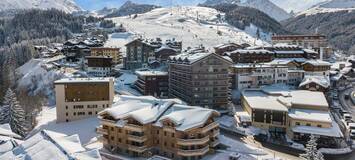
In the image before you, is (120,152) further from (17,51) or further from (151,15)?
(151,15)

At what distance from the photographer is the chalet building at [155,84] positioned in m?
60.2

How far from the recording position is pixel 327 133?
4097 centimetres

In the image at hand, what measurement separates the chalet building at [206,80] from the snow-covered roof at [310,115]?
38.7 ft

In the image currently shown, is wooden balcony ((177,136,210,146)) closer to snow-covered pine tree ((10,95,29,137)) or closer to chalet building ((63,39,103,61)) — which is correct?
snow-covered pine tree ((10,95,29,137))

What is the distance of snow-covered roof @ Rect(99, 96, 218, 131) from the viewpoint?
1271 inches

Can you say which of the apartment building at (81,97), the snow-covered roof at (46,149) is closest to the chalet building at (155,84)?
the apartment building at (81,97)

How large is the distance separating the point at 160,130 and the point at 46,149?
40.8ft

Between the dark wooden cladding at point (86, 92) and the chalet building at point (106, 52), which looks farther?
the chalet building at point (106, 52)

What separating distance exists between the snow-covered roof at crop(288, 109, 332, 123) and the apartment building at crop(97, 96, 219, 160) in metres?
13.8

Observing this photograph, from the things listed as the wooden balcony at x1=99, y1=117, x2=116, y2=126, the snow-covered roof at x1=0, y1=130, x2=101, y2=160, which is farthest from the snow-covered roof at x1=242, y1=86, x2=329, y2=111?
the snow-covered roof at x1=0, y1=130, x2=101, y2=160

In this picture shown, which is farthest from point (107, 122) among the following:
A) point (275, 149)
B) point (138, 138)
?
point (275, 149)

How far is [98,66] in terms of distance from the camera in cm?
7169

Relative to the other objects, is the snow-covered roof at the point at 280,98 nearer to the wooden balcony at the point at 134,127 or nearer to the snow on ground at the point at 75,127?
the wooden balcony at the point at 134,127

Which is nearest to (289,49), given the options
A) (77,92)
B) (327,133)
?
(327,133)
